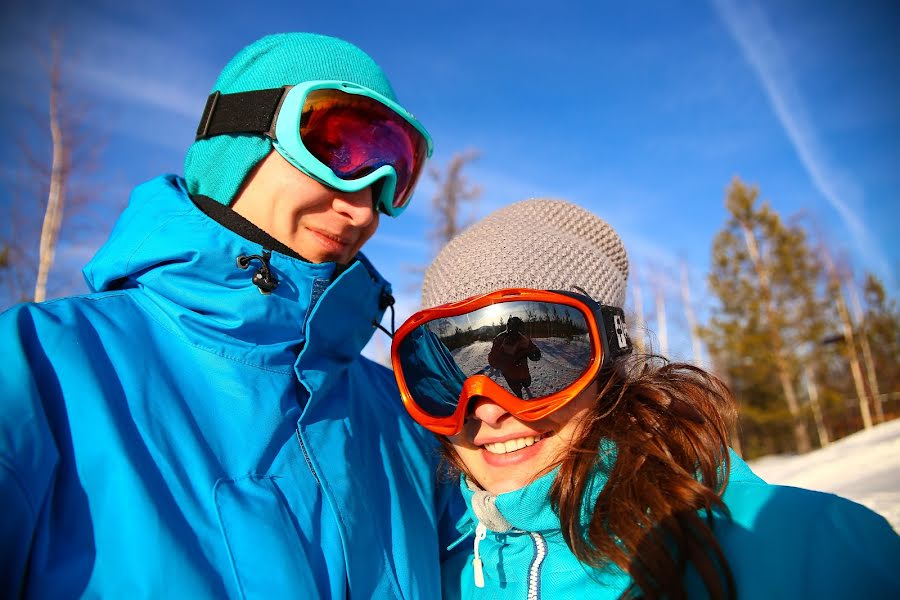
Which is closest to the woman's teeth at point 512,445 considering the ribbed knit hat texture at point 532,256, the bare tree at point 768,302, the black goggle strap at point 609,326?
the black goggle strap at point 609,326

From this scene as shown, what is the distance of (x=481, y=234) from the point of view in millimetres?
1819

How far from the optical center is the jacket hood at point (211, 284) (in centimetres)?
132

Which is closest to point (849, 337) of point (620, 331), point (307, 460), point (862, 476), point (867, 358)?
point (867, 358)

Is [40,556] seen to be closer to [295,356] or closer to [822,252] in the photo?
[295,356]

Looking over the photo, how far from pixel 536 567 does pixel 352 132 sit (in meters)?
1.56

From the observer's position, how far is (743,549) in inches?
49.6

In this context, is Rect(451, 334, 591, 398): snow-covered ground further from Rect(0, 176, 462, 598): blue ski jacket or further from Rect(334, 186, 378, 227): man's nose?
Rect(334, 186, 378, 227): man's nose

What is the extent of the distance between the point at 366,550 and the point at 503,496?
44 centimetres

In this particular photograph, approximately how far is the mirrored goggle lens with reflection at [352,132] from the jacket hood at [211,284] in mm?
448

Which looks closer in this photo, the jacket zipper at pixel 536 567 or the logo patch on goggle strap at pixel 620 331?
the jacket zipper at pixel 536 567

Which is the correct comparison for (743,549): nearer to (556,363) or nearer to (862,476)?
(556,363)

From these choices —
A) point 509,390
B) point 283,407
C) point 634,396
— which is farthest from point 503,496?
point 283,407

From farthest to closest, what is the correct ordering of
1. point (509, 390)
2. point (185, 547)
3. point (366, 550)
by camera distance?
point (509, 390) < point (366, 550) < point (185, 547)

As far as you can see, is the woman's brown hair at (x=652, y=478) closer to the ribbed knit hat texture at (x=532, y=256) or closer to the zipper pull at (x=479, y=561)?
the zipper pull at (x=479, y=561)
